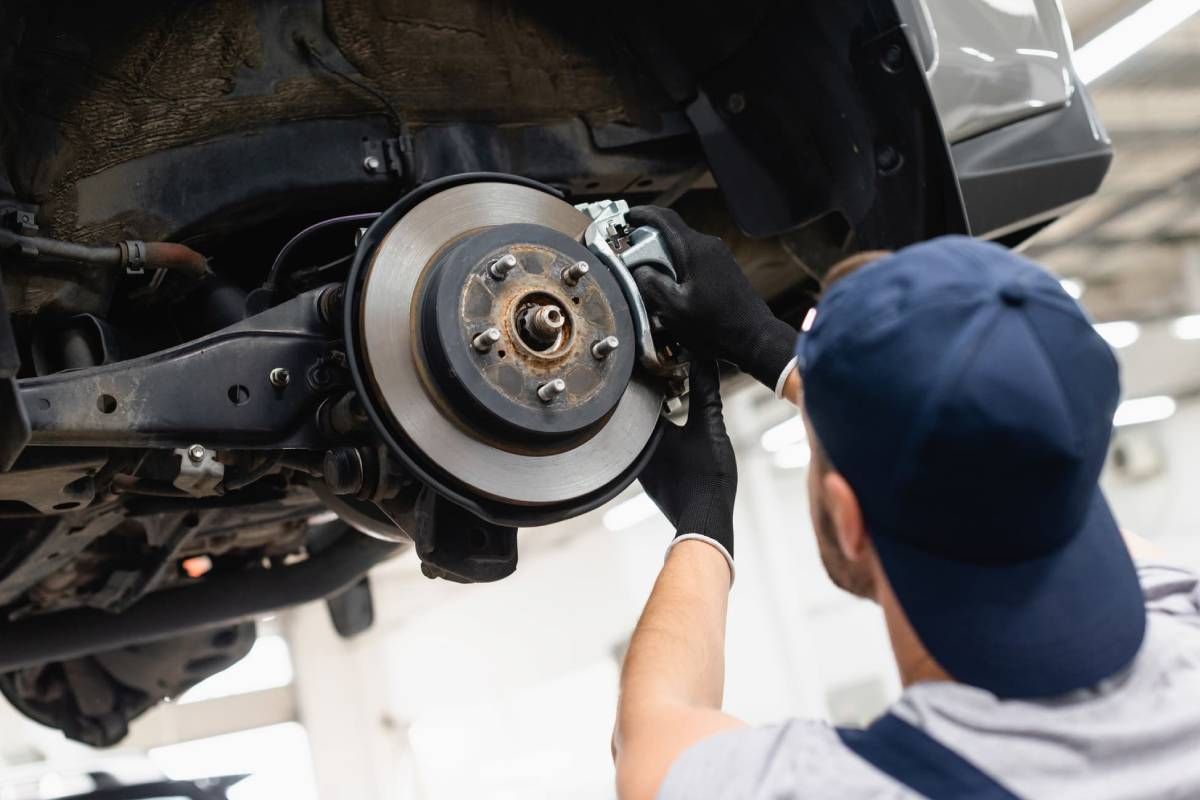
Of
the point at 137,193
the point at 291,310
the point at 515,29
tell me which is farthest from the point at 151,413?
the point at 515,29

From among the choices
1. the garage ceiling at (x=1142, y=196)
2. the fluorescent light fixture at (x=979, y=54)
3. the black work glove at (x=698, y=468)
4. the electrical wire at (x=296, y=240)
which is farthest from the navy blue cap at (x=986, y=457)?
the garage ceiling at (x=1142, y=196)

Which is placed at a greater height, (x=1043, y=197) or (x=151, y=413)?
(x=151, y=413)

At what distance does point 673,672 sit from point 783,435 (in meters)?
7.37

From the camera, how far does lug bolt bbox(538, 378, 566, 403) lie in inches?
51.6

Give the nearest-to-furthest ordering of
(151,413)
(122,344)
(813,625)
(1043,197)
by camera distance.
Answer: (151,413), (122,344), (1043,197), (813,625)

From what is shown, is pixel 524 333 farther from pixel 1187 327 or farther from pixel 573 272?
pixel 1187 327

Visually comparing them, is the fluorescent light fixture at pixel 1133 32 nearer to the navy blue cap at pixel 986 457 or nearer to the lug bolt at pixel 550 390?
the lug bolt at pixel 550 390

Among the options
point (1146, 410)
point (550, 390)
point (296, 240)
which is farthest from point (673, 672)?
point (1146, 410)

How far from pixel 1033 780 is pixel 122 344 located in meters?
1.12

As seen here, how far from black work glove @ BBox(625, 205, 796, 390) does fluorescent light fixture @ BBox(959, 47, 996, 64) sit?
46 cm

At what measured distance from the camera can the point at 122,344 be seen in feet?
4.83

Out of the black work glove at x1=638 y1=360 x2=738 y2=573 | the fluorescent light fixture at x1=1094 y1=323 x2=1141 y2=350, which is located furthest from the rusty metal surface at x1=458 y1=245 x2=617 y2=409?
the fluorescent light fixture at x1=1094 y1=323 x2=1141 y2=350

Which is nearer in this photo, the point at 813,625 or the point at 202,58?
the point at 202,58

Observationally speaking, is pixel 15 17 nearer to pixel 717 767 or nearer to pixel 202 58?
pixel 202 58
